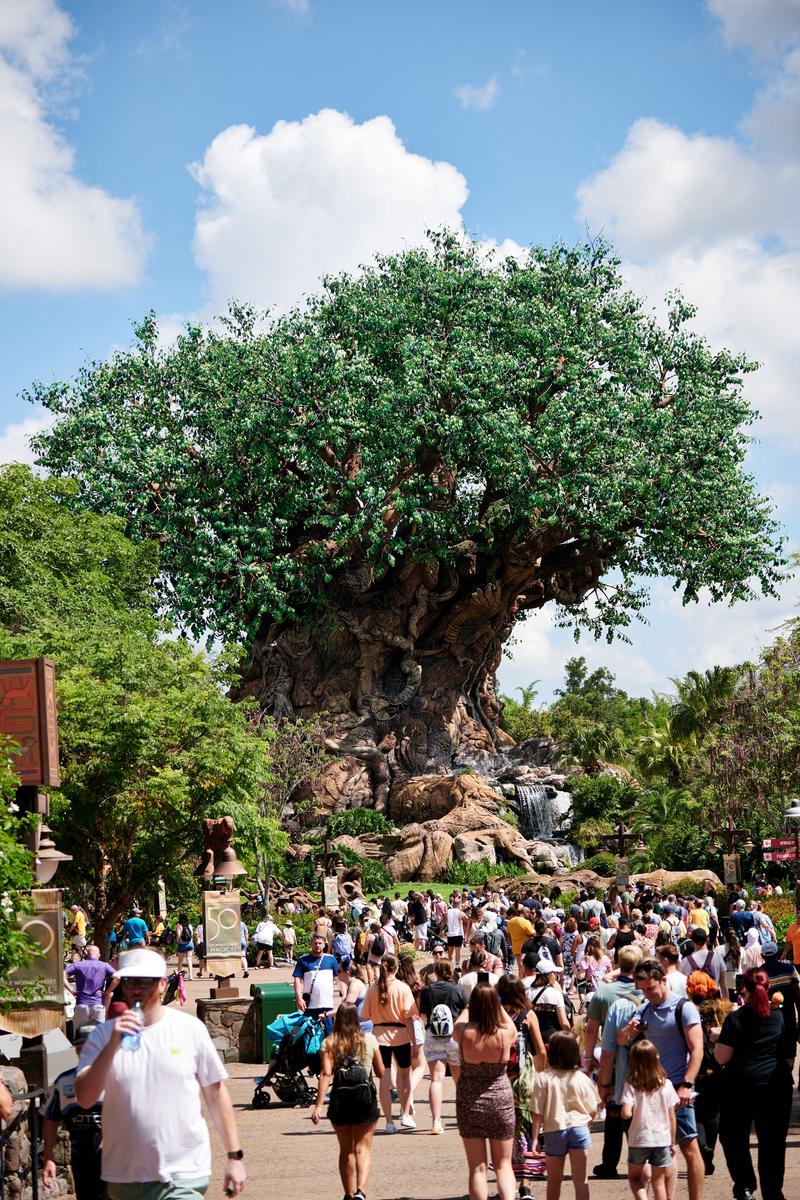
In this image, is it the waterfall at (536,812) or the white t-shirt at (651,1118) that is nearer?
the white t-shirt at (651,1118)

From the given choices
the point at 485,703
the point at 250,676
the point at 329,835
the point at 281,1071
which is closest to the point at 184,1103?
the point at 281,1071

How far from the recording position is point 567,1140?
8.45 m

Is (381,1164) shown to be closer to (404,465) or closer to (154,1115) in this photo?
(154,1115)

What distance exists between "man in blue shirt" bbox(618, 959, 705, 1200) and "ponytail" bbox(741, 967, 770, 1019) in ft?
1.18

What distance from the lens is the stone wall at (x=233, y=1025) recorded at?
16.4m

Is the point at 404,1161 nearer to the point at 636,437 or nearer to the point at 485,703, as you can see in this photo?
the point at 636,437

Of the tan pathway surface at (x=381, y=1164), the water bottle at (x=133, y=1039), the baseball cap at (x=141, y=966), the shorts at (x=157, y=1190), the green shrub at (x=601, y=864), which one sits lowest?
the tan pathway surface at (x=381, y=1164)

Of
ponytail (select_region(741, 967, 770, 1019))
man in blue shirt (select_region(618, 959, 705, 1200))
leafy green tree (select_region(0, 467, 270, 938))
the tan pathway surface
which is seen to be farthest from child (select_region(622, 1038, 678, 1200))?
leafy green tree (select_region(0, 467, 270, 938))

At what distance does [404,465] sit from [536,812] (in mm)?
14079

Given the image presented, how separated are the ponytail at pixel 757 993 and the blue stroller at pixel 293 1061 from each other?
5.83 metres

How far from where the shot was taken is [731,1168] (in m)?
8.52

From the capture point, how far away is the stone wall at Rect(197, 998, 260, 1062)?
16375mm

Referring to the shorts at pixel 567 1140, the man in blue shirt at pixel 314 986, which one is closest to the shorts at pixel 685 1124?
the shorts at pixel 567 1140

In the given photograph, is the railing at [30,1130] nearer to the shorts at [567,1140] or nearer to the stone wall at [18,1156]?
the stone wall at [18,1156]
